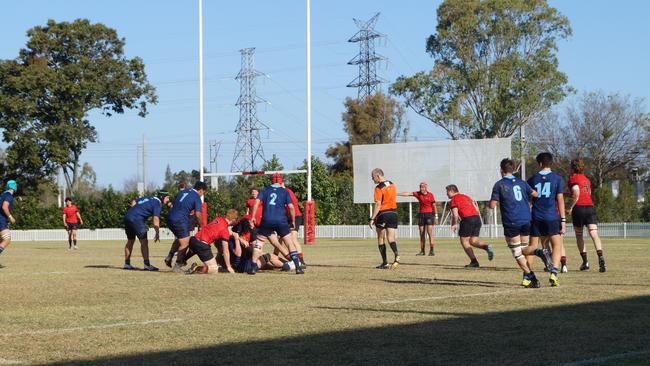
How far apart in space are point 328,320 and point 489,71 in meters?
49.8

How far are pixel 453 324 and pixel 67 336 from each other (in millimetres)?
3787

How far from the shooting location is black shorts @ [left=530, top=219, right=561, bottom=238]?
14408 millimetres

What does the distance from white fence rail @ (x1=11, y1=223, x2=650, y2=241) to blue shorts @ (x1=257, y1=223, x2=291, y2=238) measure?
3101 cm

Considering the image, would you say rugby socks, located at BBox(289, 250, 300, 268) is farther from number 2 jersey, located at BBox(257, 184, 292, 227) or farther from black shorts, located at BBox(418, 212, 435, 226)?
black shorts, located at BBox(418, 212, 435, 226)

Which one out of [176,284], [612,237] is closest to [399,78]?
[612,237]

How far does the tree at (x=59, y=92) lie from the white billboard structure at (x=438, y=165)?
77.3 feet

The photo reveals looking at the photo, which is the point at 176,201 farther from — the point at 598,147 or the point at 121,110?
the point at 598,147

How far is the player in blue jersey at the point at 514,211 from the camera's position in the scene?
45.4 feet

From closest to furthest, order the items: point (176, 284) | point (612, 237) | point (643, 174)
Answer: point (176, 284)
point (612, 237)
point (643, 174)

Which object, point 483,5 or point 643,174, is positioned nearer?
point 483,5

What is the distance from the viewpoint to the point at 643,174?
72.2m

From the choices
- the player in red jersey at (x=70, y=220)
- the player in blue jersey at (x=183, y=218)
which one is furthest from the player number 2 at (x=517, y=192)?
the player in red jersey at (x=70, y=220)

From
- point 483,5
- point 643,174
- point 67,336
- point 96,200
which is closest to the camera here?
point 67,336

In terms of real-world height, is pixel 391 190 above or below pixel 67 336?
above
